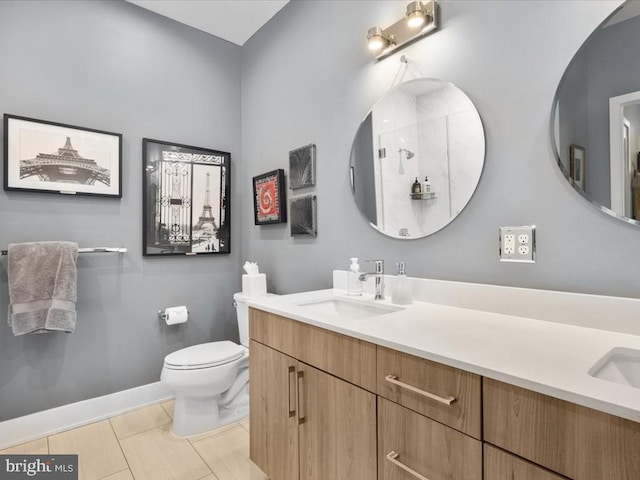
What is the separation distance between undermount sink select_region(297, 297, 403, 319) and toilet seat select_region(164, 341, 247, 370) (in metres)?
0.73

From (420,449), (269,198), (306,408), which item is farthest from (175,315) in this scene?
(420,449)

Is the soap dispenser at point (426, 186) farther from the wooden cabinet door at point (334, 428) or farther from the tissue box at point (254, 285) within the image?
the tissue box at point (254, 285)

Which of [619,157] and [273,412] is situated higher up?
[619,157]

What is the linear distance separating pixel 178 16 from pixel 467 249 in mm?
2530

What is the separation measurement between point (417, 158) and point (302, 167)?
0.83 meters

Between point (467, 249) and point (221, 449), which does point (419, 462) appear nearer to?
point (467, 249)

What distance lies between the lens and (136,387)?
2246mm

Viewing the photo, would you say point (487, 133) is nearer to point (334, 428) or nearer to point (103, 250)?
point (334, 428)

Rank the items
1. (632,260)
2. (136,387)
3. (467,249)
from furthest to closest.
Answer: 1. (136,387)
2. (467,249)
3. (632,260)

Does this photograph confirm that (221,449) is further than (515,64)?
Yes

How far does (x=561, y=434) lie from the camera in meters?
0.61

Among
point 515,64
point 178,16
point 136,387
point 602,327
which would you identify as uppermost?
point 178,16

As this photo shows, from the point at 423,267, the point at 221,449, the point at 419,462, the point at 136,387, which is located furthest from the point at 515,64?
the point at 136,387
